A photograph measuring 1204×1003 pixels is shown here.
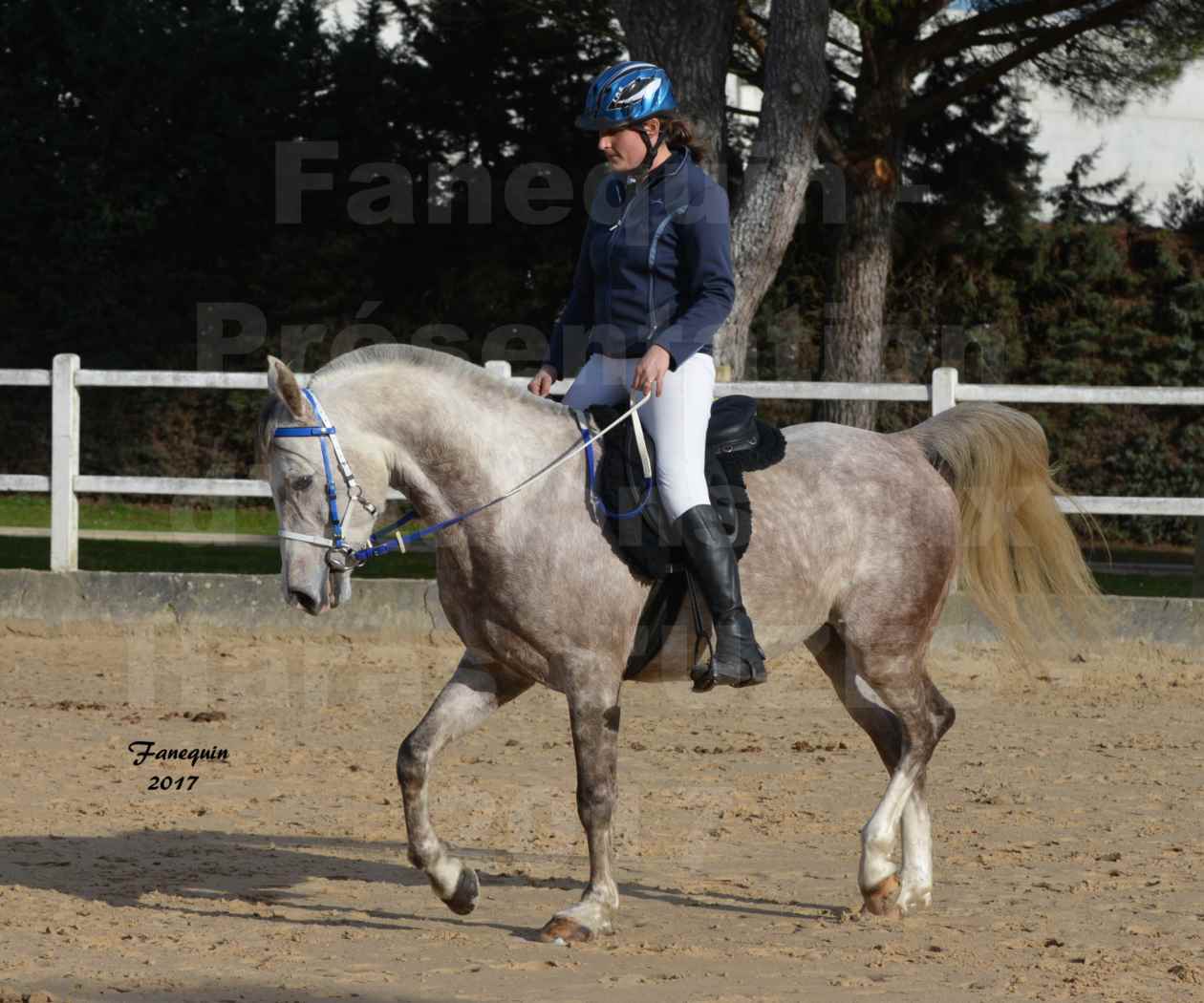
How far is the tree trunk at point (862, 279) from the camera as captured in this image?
52.4ft

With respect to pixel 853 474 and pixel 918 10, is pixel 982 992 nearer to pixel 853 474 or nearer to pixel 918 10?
pixel 853 474

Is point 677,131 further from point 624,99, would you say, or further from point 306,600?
point 306,600

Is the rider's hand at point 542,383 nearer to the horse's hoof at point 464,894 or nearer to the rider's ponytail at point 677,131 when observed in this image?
the rider's ponytail at point 677,131

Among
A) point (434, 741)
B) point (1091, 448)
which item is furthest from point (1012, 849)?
point (1091, 448)

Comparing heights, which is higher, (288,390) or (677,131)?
(677,131)

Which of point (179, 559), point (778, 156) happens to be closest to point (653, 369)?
point (778, 156)

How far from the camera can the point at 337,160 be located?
69.7ft

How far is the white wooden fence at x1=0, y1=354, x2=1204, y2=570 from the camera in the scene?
1059 cm

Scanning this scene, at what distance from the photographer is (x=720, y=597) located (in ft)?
16.2

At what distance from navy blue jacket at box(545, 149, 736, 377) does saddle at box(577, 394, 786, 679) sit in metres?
0.29

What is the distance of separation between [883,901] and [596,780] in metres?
1.01

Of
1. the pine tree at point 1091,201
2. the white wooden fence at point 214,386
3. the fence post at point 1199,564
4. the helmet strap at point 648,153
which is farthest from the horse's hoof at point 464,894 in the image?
the pine tree at point 1091,201

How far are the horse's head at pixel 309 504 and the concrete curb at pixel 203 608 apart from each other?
19.4 ft

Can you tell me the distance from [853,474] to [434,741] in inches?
65.2
